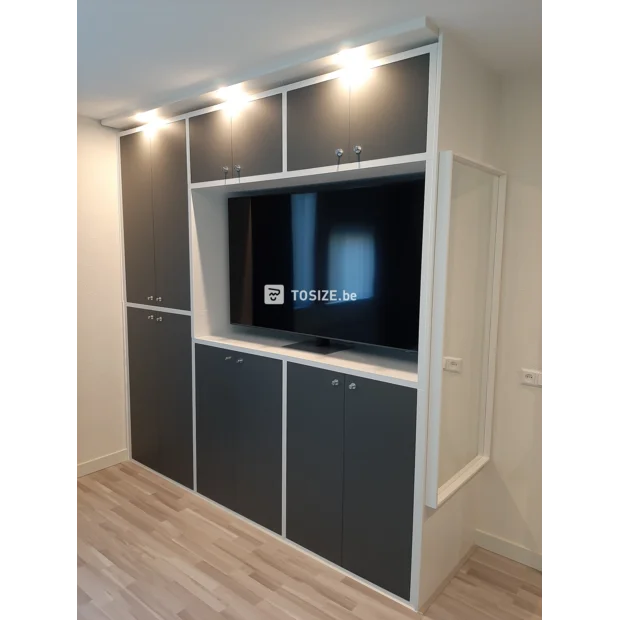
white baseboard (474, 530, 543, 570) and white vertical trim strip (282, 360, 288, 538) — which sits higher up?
white vertical trim strip (282, 360, 288, 538)

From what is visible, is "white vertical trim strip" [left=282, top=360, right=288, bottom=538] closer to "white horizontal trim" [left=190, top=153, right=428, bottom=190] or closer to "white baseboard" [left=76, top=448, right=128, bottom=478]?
"white horizontal trim" [left=190, top=153, right=428, bottom=190]

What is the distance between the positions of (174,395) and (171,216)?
3.86 feet

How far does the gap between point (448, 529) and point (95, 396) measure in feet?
8.35

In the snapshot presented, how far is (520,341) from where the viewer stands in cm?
250

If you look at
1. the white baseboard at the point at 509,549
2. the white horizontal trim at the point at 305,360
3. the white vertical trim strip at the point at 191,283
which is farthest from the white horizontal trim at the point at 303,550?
the white horizontal trim at the point at 305,360

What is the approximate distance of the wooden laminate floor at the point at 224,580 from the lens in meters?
2.20

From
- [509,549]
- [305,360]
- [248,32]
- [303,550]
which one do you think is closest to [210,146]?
[248,32]

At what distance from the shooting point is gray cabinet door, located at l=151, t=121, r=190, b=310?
10.1 feet

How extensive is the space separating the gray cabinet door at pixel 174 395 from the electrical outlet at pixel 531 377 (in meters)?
1.96

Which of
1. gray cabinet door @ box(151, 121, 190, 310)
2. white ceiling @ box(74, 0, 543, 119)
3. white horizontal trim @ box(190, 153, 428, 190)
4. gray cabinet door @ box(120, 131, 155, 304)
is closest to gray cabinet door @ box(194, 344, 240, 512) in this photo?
gray cabinet door @ box(151, 121, 190, 310)

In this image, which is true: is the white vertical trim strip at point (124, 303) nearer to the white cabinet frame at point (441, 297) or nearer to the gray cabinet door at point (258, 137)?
the gray cabinet door at point (258, 137)

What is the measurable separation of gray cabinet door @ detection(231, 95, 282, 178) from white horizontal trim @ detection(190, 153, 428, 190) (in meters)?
0.03
